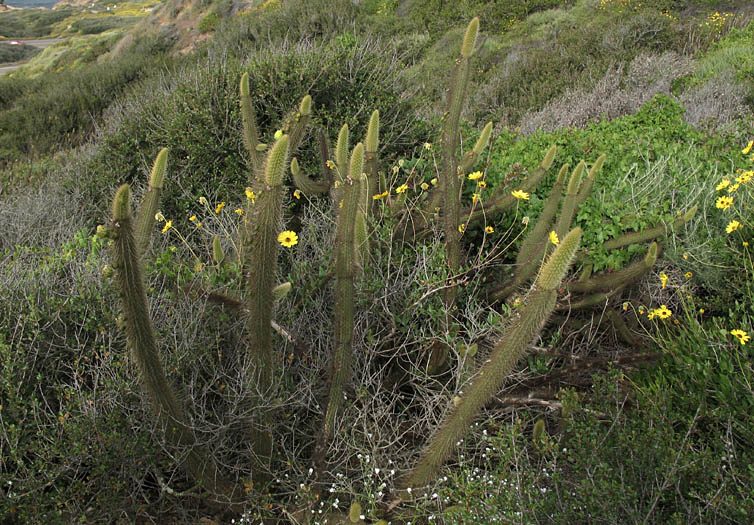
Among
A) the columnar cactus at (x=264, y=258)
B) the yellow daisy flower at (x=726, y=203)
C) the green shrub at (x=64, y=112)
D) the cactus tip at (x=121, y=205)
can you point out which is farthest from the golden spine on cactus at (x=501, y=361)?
the green shrub at (x=64, y=112)

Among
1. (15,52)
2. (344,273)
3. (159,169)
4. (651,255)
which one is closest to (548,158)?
(651,255)

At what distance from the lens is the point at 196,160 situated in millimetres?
4816

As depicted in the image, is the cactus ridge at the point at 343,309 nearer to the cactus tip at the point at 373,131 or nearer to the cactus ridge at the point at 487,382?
the cactus ridge at the point at 487,382

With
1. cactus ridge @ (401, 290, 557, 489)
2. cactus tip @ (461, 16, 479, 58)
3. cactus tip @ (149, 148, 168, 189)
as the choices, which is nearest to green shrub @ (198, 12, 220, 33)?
cactus tip @ (461, 16, 479, 58)

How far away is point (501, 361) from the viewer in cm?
198

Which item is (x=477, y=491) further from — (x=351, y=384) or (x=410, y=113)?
(x=410, y=113)

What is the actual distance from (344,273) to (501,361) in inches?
31.6

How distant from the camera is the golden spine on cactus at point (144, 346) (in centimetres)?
169

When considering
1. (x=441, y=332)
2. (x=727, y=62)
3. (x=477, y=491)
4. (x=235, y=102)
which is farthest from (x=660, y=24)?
(x=477, y=491)

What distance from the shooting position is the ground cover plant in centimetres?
204

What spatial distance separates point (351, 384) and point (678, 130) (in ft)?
13.1

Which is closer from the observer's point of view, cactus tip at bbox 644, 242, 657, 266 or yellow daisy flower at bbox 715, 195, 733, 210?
cactus tip at bbox 644, 242, 657, 266

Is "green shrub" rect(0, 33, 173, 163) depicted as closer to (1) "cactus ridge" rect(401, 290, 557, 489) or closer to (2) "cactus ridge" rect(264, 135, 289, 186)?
(2) "cactus ridge" rect(264, 135, 289, 186)

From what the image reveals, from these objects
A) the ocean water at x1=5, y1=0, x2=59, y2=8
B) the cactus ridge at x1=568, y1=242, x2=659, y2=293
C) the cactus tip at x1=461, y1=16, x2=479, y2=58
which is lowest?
the cactus ridge at x1=568, y1=242, x2=659, y2=293
